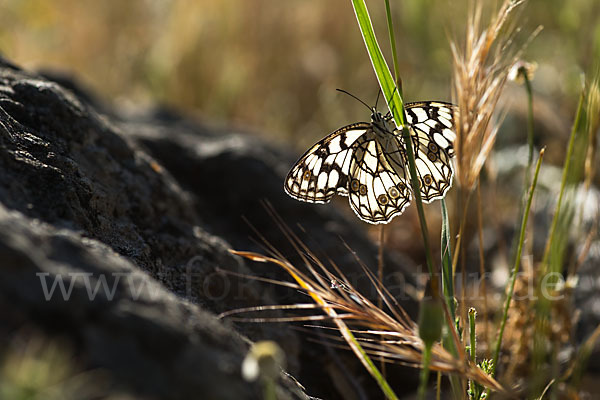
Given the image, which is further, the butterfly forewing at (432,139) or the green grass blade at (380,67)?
the butterfly forewing at (432,139)

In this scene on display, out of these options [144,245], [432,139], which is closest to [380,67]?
[144,245]

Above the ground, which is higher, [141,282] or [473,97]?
[473,97]

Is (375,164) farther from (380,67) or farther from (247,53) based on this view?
(247,53)

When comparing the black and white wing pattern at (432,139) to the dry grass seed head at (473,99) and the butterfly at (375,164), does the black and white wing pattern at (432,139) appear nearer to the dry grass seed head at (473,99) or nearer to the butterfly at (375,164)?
the butterfly at (375,164)

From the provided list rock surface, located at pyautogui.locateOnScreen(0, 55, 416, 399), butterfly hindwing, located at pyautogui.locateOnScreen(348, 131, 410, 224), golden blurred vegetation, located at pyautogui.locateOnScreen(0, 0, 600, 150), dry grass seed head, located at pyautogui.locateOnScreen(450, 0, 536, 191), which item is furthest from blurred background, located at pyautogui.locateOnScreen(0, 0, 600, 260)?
dry grass seed head, located at pyautogui.locateOnScreen(450, 0, 536, 191)

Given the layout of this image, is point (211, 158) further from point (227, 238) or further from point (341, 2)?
point (341, 2)

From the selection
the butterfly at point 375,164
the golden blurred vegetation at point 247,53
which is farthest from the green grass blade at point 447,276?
the golden blurred vegetation at point 247,53

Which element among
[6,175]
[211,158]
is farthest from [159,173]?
[6,175]
